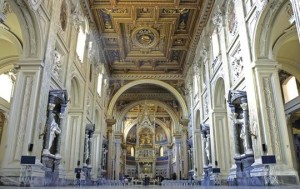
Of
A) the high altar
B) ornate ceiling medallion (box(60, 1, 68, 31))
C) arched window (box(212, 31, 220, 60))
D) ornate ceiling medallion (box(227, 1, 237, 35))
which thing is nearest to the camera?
ornate ceiling medallion (box(227, 1, 237, 35))

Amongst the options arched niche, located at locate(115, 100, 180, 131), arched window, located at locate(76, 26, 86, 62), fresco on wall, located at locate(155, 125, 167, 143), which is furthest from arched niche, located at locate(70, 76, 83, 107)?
fresco on wall, located at locate(155, 125, 167, 143)

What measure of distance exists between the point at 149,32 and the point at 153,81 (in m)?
5.86

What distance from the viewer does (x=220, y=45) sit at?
1301cm

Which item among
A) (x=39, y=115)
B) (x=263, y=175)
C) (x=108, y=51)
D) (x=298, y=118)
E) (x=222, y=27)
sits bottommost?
(x=263, y=175)

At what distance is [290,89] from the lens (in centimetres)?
1476

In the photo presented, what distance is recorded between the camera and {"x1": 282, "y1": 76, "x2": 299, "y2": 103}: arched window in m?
→ 14.3

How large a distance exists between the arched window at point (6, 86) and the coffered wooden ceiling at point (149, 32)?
5943 mm

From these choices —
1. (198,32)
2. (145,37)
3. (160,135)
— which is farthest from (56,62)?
(160,135)

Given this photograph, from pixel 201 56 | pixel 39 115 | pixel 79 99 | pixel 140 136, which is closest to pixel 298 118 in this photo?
pixel 201 56

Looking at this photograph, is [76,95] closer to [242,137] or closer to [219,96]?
[219,96]

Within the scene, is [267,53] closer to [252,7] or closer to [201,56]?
[252,7]

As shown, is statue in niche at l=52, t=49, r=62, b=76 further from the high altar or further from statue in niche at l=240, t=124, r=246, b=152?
the high altar

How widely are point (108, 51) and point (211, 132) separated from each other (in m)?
10.1

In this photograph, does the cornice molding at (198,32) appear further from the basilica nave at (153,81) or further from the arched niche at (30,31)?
the arched niche at (30,31)
